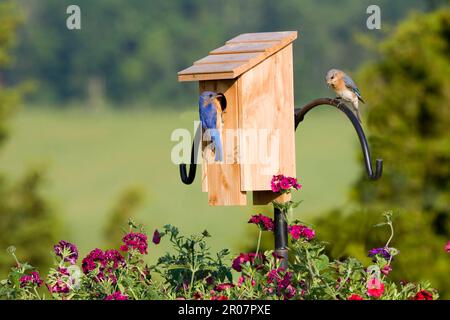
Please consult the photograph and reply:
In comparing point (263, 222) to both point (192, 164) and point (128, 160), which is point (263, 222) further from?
point (128, 160)

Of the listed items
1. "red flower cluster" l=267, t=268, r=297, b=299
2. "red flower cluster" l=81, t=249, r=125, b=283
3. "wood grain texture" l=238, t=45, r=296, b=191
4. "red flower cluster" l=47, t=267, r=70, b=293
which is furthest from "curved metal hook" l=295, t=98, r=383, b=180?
"red flower cluster" l=47, t=267, r=70, b=293

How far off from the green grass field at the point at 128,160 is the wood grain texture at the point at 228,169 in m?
45.7

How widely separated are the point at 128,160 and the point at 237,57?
193 feet

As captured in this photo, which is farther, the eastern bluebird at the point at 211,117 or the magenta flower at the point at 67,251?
the eastern bluebird at the point at 211,117

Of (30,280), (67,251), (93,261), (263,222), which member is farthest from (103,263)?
(263,222)

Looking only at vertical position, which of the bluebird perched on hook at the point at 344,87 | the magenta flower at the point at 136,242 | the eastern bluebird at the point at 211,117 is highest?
the bluebird perched on hook at the point at 344,87

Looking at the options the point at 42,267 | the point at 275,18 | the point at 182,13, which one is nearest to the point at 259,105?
the point at 42,267

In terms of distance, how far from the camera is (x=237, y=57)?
19.5 ft

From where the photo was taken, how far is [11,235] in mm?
20641

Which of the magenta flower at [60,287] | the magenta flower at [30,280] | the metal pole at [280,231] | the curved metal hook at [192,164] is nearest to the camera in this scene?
the magenta flower at [60,287]

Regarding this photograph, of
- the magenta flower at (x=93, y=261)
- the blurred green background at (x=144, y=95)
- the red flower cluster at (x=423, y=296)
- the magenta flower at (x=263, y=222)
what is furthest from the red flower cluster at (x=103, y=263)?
the blurred green background at (x=144, y=95)

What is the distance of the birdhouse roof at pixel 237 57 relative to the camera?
579cm

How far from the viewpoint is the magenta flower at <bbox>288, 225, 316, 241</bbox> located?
16.4 feet

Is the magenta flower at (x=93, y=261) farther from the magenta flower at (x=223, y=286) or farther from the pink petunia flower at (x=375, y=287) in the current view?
the pink petunia flower at (x=375, y=287)
